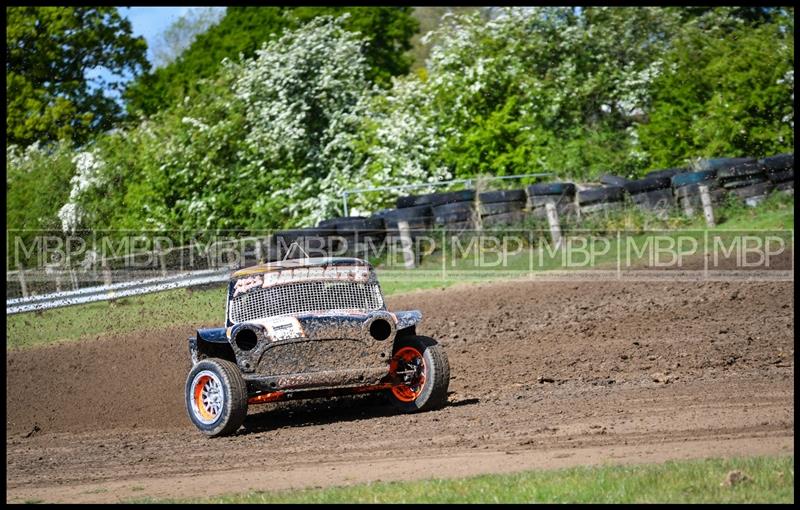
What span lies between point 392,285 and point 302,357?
38.7ft

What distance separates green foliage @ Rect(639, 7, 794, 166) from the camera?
95.0 feet

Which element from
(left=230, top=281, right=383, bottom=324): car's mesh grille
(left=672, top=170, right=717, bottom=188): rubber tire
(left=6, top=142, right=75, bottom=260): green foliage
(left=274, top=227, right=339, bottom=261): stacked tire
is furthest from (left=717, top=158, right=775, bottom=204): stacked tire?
A: (left=6, top=142, right=75, bottom=260): green foliage

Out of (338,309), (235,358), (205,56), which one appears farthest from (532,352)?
(205,56)

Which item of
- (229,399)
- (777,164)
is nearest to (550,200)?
(777,164)

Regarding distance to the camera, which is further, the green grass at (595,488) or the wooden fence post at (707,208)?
the wooden fence post at (707,208)

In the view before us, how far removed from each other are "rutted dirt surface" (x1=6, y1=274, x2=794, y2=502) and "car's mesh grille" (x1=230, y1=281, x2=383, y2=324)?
3.82ft

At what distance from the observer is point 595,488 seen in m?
7.48

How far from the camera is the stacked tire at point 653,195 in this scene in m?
24.9

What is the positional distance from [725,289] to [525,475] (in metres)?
10.8

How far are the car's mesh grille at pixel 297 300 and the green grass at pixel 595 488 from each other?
4221mm

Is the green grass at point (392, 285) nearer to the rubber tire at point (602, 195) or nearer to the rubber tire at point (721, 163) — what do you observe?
the rubber tire at point (602, 195)

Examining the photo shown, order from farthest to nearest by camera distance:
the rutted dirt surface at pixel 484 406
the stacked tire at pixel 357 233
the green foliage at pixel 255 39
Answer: the green foliage at pixel 255 39
the stacked tire at pixel 357 233
the rutted dirt surface at pixel 484 406

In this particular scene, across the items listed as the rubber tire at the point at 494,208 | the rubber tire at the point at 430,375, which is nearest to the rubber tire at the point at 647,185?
the rubber tire at the point at 494,208

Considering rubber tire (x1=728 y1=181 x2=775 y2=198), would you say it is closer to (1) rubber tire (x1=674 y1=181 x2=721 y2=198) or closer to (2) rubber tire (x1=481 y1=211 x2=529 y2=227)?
(1) rubber tire (x1=674 y1=181 x2=721 y2=198)
